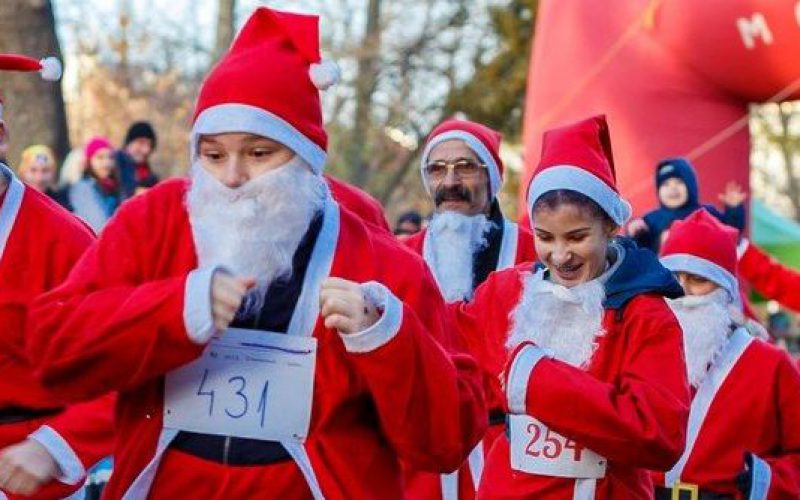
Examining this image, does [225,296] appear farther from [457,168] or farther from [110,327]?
[457,168]

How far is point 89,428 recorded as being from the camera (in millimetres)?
5340

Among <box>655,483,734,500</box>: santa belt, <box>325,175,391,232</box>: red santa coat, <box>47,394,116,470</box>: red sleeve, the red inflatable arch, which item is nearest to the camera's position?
<box>47,394,116,470</box>: red sleeve

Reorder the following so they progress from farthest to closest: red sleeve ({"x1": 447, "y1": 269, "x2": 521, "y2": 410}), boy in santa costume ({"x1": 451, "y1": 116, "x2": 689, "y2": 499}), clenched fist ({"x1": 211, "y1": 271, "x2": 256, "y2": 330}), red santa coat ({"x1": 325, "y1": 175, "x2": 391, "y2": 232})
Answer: red sleeve ({"x1": 447, "y1": 269, "x2": 521, "y2": 410})
boy in santa costume ({"x1": 451, "y1": 116, "x2": 689, "y2": 499})
red santa coat ({"x1": 325, "y1": 175, "x2": 391, "y2": 232})
clenched fist ({"x1": 211, "y1": 271, "x2": 256, "y2": 330})

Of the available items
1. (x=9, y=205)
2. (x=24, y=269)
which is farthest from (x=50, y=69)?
(x=24, y=269)

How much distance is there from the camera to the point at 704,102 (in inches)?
633

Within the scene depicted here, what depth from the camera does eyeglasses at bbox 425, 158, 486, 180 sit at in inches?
350

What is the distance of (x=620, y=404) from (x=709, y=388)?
Answer: 2.10 m

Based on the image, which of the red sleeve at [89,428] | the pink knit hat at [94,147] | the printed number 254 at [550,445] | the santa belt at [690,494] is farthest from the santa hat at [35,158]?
the red sleeve at [89,428]

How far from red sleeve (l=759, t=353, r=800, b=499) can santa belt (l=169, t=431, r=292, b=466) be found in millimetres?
3580

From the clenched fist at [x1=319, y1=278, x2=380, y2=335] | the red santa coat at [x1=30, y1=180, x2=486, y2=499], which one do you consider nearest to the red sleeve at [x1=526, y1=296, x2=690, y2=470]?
the red santa coat at [x1=30, y1=180, x2=486, y2=499]

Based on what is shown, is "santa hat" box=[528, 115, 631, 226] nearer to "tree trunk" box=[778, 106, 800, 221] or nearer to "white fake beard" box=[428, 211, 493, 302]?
"white fake beard" box=[428, 211, 493, 302]

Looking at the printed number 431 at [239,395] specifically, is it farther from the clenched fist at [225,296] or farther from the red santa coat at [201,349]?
the clenched fist at [225,296]

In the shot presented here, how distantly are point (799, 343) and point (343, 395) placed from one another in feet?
77.5

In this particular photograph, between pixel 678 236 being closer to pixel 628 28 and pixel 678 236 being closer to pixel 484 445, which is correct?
pixel 484 445
